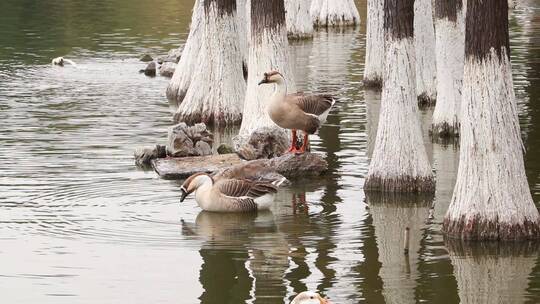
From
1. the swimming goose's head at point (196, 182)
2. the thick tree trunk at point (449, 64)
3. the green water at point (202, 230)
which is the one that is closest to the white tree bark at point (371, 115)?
the green water at point (202, 230)

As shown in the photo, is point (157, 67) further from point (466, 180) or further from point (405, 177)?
point (466, 180)

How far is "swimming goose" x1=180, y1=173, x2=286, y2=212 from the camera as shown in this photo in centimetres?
1972

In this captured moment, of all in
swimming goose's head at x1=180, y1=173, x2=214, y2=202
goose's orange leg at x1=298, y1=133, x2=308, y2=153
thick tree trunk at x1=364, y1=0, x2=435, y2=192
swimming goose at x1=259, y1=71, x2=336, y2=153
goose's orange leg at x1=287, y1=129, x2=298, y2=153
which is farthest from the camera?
goose's orange leg at x1=298, y1=133, x2=308, y2=153

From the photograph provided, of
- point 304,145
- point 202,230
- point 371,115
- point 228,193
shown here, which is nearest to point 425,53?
point 371,115

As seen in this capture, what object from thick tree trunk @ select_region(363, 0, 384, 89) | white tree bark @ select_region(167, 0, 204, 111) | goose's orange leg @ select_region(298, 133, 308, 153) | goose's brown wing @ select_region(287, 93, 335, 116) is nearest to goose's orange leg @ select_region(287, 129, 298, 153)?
goose's orange leg @ select_region(298, 133, 308, 153)

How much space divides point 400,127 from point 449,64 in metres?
5.68

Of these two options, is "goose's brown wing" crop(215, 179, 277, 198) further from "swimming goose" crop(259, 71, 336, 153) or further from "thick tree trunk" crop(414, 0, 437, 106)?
"thick tree trunk" crop(414, 0, 437, 106)

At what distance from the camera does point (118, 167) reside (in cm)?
2347

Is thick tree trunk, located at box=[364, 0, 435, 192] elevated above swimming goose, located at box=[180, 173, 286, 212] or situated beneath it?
elevated above

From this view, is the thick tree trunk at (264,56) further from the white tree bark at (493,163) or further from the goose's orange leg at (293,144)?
the white tree bark at (493,163)

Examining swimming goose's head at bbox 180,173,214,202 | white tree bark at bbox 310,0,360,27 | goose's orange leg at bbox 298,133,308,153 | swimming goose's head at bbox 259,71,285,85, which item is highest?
swimming goose's head at bbox 259,71,285,85

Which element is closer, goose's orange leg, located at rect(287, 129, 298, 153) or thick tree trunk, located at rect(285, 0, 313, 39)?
goose's orange leg, located at rect(287, 129, 298, 153)

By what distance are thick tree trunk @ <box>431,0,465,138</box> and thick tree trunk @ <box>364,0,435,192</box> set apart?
5.24 meters

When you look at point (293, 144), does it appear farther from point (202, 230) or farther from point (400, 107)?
point (202, 230)
